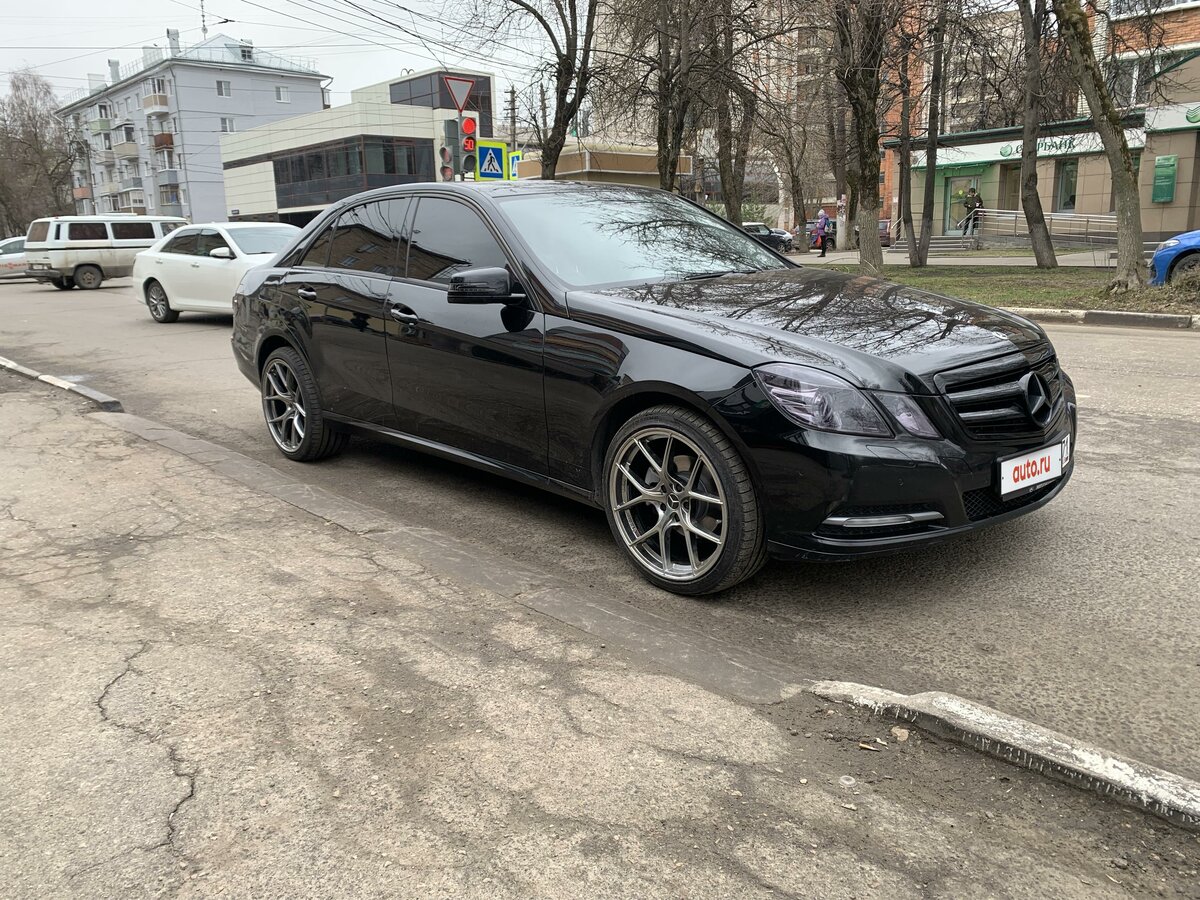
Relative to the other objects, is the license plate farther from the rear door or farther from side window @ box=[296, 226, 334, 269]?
side window @ box=[296, 226, 334, 269]

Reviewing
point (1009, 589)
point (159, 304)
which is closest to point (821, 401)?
point (1009, 589)

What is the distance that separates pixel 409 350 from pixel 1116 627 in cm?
327

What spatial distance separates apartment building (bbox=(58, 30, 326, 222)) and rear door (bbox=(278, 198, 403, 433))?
79174 millimetres

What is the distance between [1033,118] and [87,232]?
23.2 metres

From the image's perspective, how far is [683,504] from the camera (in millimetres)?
3557

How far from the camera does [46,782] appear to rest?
2467 mm

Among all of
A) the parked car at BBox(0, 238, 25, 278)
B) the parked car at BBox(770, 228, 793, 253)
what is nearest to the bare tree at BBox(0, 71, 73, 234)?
the parked car at BBox(0, 238, 25, 278)

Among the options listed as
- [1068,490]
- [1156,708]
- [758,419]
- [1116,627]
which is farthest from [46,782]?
[1068,490]

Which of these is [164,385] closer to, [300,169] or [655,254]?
[655,254]

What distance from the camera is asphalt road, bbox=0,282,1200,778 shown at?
287 centimetres

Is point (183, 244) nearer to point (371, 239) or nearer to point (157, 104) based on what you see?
point (371, 239)

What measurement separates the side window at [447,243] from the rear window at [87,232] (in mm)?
23707

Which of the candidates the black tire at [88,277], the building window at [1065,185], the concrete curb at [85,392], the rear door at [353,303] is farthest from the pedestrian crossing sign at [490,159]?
the building window at [1065,185]

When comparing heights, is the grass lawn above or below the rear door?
below
